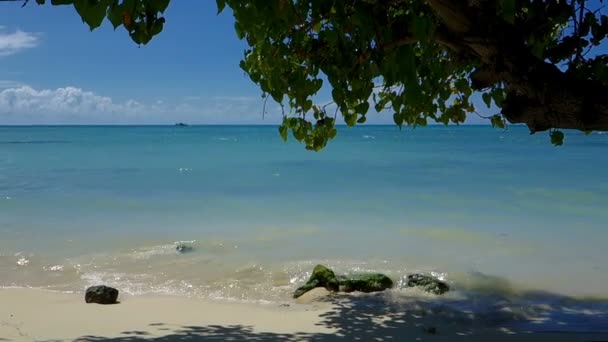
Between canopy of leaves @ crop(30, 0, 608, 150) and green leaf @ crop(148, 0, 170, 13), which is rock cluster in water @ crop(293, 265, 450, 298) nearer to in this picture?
canopy of leaves @ crop(30, 0, 608, 150)

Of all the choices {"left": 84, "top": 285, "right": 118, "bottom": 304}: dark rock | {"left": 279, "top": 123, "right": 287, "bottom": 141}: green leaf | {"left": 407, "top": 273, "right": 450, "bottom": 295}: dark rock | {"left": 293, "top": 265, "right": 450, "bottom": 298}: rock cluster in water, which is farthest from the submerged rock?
{"left": 279, "top": 123, "right": 287, "bottom": 141}: green leaf

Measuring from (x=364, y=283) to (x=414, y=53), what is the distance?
4349mm

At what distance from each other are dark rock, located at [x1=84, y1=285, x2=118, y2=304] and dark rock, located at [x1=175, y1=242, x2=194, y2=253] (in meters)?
3.25

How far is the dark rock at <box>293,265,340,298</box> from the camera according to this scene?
7.36 metres

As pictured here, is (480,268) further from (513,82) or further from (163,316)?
(513,82)

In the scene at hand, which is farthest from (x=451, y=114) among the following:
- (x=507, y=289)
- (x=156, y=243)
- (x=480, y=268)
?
(x=156, y=243)

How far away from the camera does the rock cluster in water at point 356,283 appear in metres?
7.42

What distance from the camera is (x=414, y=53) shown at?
3.75 meters

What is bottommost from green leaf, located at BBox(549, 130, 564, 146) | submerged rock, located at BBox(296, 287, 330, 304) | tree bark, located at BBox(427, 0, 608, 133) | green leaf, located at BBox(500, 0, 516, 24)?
submerged rock, located at BBox(296, 287, 330, 304)

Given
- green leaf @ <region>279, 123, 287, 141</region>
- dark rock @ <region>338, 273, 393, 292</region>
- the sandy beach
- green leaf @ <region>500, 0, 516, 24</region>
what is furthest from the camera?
dark rock @ <region>338, 273, 393, 292</region>

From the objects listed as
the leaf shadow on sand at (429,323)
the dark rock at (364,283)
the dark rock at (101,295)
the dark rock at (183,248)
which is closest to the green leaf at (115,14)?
the leaf shadow on sand at (429,323)

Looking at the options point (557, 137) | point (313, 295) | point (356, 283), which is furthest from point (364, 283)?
point (557, 137)

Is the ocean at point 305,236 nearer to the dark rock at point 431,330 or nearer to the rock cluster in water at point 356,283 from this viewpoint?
the rock cluster in water at point 356,283

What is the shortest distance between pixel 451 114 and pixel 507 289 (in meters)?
3.36
